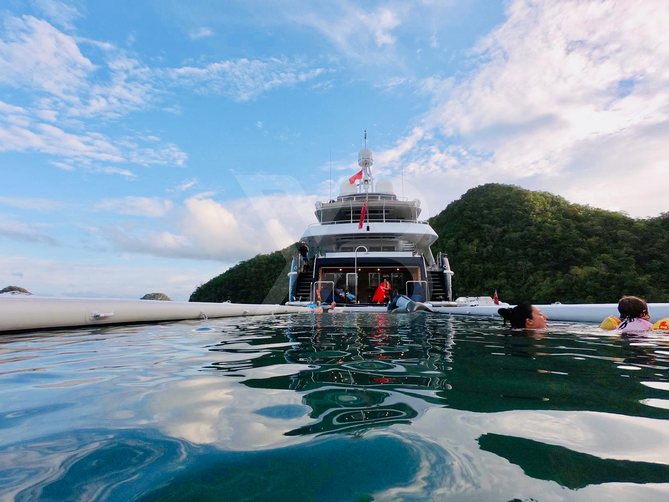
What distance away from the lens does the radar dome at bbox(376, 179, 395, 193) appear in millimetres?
26641

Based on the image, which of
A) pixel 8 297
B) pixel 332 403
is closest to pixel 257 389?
pixel 332 403

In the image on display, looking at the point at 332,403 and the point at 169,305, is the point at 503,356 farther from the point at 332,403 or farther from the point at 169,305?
the point at 169,305

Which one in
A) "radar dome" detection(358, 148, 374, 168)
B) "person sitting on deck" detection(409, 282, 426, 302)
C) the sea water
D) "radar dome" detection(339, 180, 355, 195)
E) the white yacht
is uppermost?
"radar dome" detection(358, 148, 374, 168)

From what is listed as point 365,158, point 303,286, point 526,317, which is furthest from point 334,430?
point 365,158

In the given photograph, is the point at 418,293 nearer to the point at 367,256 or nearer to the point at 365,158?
the point at 367,256

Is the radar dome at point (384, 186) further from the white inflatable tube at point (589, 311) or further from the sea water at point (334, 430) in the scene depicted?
the sea water at point (334, 430)

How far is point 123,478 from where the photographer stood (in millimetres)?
1112

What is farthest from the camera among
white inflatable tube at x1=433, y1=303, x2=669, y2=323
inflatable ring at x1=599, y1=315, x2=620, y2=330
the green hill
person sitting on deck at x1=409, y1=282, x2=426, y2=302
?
the green hill

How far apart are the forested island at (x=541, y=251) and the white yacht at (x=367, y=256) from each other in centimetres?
1015

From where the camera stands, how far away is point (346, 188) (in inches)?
1025

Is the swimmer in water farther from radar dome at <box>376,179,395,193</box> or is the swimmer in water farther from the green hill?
the green hill

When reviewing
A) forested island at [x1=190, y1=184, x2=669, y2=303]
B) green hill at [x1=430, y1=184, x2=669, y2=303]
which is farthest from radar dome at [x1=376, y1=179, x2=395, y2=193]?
green hill at [x1=430, y1=184, x2=669, y2=303]

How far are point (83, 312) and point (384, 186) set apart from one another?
74.3 ft

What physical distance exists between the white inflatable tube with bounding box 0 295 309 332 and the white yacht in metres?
8.26
